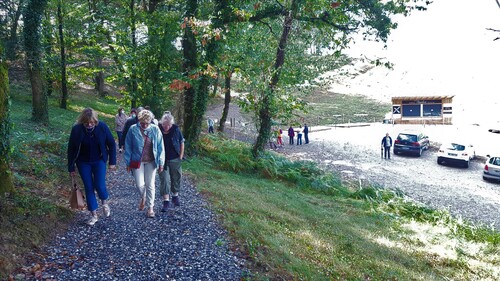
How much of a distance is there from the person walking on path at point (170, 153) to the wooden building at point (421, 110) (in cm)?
3543

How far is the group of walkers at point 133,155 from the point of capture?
16.9 feet

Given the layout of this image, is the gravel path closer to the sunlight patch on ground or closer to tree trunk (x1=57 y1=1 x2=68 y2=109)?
the sunlight patch on ground

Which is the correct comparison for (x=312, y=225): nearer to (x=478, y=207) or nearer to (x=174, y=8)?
(x=478, y=207)

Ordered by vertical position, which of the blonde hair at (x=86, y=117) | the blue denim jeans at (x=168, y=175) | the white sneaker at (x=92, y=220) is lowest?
A: the white sneaker at (x=92, y=220)

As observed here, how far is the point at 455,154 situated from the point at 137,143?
2088 cm

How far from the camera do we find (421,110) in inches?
1489

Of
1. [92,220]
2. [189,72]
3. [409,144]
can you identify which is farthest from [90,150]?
[409,144]

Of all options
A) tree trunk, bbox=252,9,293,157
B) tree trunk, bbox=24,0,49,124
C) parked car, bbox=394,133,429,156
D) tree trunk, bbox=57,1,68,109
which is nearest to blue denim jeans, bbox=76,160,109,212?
tree trunk, bbox=252,9,293,157

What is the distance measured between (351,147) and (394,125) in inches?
530

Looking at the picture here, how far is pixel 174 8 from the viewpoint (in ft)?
61.9

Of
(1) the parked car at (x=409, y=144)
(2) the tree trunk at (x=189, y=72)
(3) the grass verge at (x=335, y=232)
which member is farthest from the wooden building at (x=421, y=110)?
(2) the tree trunk at (x=189, y=72)

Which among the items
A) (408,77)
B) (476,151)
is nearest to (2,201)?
(476,151)

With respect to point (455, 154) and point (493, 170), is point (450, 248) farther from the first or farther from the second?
point (455, 154)

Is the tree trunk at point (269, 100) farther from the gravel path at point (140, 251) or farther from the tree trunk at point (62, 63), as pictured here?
the tree trunk at point (62, 63)
